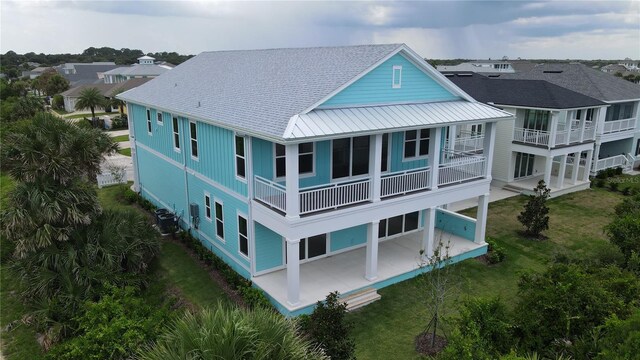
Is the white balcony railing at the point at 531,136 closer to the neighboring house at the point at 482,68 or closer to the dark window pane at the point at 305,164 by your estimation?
the dark window pane at the point at 305,164

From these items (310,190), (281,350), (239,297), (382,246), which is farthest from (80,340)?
(382,246)

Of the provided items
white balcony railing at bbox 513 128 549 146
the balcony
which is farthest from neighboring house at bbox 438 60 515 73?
the balcony

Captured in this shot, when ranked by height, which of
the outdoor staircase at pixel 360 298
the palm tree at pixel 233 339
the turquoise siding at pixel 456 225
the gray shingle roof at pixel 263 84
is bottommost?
the outdoor staircase at pixel 360 298

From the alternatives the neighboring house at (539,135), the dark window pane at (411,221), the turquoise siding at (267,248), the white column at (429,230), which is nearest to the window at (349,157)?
the white column at (429,230)

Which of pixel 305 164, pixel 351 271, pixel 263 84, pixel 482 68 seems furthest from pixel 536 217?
pixel 482 68

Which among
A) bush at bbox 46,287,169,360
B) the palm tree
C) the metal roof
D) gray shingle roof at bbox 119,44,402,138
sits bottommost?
bush at bbox 46,287,169,360

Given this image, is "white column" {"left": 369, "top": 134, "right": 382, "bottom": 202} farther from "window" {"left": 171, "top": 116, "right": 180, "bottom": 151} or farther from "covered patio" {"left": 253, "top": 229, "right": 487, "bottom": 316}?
"window" {"left": 171, "top": 116, "right": 180, "bottom": 151}

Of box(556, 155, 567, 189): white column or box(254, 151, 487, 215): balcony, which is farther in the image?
box(556, 155, 567, 189): white column
